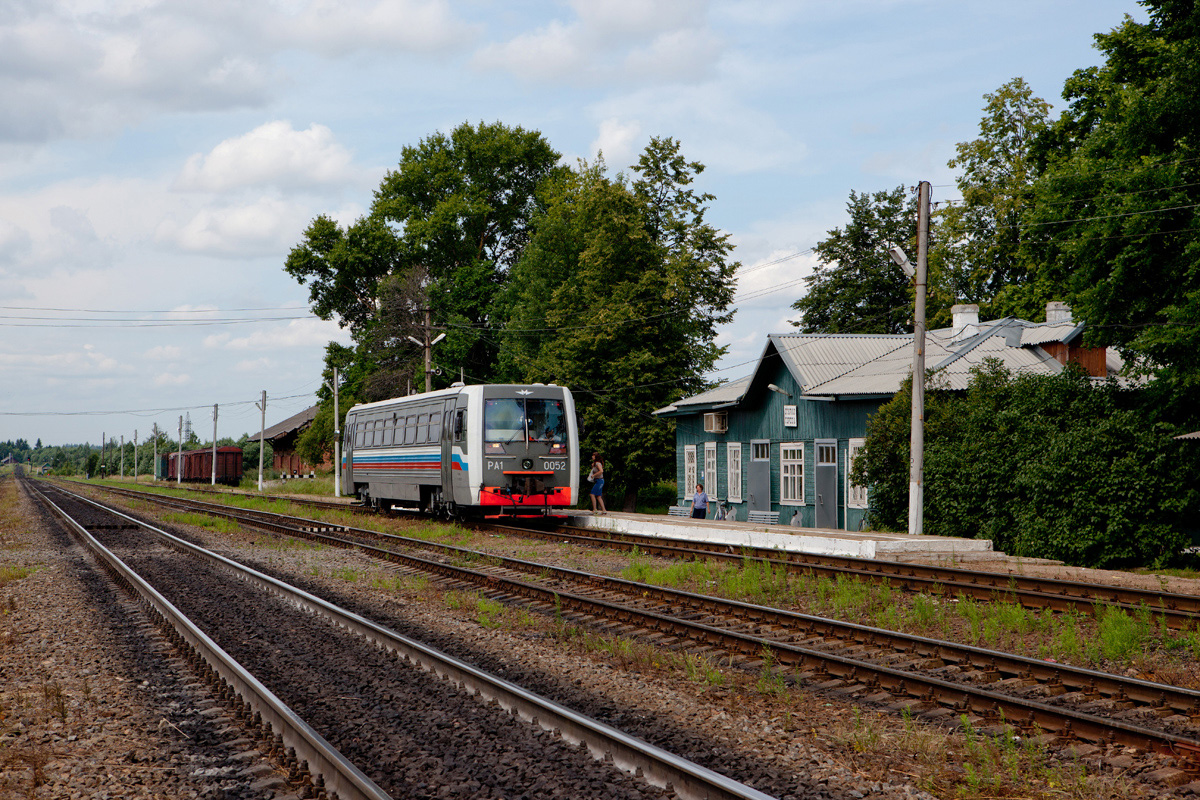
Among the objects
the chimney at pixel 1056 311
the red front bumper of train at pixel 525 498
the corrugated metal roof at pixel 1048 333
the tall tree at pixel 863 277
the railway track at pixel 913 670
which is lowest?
the railway track at pixel 913 670

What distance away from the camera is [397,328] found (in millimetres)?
53750

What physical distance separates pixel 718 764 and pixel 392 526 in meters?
20.3

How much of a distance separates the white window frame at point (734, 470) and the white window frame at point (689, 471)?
240cm

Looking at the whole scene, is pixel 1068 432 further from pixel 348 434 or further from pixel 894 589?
pixel 348 434

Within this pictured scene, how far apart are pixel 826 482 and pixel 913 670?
60.5 feet

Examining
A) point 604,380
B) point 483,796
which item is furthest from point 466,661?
point 604,380

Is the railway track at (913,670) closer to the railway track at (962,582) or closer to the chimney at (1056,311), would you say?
the railway track at (962,582)

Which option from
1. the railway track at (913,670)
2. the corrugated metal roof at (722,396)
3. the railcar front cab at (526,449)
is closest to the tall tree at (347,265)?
the corrugated metal roof at (722,396)

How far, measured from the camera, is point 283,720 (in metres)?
6.73

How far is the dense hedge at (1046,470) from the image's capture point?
1853cm

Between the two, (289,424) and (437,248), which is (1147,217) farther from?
(289,424)

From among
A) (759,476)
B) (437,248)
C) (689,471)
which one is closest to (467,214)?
(437,248)

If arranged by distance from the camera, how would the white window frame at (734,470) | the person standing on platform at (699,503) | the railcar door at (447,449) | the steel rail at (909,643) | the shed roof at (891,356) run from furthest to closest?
the white window frame at (734,470) < the person standing on platform at (699,503) < the shed roof at (891,356) < the railcar door at (447,449) < the steel rail at (909,643)

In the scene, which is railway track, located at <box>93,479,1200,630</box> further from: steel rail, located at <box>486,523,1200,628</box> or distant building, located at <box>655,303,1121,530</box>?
distant building, located at <box>655,303,1121,530</box>
